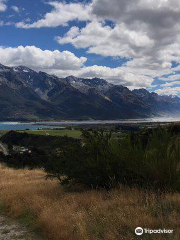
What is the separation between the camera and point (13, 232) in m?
8.34

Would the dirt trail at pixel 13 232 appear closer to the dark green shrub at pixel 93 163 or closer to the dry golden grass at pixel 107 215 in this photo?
the dry golden grass at pixel 107 215

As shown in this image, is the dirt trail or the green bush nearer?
the dirt trail

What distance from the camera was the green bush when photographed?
32.2 ft

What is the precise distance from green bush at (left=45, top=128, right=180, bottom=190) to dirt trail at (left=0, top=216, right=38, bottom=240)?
365 centimetres

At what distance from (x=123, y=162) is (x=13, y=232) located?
16.4ft

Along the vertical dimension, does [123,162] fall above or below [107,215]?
above

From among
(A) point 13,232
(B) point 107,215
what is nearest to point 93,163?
(B) point 107,215

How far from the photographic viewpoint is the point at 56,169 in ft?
45.8

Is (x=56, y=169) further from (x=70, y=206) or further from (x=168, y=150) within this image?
(x=168, y=150)
